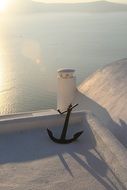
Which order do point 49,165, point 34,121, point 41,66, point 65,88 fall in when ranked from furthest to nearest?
1. point 41,66
2. point 65,88
3. point 34,121
4. point 49,165

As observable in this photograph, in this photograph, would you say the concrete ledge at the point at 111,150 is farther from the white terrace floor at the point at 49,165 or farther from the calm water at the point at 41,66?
the calm water at the point at 41,66

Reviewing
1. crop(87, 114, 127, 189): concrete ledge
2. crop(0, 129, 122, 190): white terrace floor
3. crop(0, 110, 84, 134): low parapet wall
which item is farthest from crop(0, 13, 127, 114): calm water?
crop(87, 114, 127, 189): concrete ledge

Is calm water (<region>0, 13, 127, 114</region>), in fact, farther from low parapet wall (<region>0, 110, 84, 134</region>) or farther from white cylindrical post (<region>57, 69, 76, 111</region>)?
low parapet wall (<region>0, 110, 84, 134</region>)

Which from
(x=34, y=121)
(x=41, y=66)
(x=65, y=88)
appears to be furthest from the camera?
(x=41, y=66)

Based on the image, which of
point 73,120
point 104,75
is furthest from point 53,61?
point 73,120

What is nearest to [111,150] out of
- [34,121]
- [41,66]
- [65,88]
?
[34,121]

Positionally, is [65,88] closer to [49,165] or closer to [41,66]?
[49,165]

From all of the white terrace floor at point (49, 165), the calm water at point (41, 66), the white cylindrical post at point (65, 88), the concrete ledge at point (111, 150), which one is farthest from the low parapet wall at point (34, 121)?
the calm water at point (41, 66)
